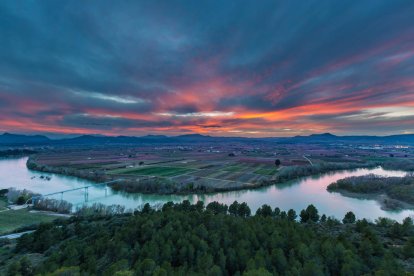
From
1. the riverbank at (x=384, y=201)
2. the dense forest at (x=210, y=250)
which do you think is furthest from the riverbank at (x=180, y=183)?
the dense forest at (x=210, y=250)

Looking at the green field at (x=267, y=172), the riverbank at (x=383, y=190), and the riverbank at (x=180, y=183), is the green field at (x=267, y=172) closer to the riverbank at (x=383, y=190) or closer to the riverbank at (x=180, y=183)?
the riverbank at (x=180, y=183)

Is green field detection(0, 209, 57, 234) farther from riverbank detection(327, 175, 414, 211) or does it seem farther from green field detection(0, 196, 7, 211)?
riverbank detection(327, 175, 414, 211)

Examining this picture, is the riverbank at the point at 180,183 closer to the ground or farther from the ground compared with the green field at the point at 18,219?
farther from the ground

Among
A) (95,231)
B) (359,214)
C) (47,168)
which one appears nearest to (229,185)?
(359,214)

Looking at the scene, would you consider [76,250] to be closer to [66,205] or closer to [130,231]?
[130,231]

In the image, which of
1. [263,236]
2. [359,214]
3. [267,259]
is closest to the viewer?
[267,259]

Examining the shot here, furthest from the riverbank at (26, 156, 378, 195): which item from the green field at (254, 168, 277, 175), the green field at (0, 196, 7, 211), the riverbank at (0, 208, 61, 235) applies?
the green field at (0, 196, 7, 211)

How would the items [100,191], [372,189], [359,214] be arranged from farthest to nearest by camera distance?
[100,191]
[372,189]
[359,214]
